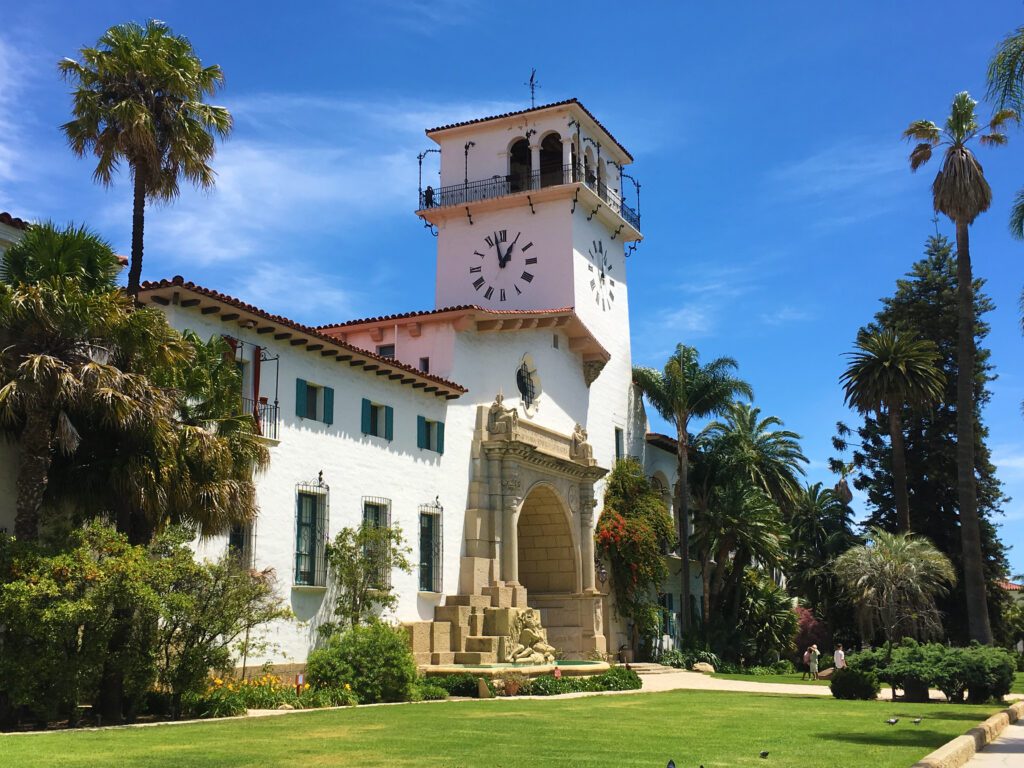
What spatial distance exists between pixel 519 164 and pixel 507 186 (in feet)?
8.23

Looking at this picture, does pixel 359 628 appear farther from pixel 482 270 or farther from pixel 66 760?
pixel 482 270

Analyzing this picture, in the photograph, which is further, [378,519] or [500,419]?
[500,419]

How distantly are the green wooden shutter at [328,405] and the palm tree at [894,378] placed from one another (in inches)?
1166

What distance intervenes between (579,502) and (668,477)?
11585 millimetres

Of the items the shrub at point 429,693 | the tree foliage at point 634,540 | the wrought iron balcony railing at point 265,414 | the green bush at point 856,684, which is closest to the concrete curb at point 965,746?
the green bush at point 856,684

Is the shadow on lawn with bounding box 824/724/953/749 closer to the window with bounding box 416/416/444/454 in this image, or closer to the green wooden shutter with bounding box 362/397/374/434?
the green wooden shutter with bounding box 362/397/374/434

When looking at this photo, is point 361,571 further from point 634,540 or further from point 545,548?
point 634,540

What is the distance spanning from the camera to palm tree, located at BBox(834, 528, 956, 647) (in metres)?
38.3

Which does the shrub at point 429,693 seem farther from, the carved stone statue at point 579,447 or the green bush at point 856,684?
the carved stone statue at point 579,447

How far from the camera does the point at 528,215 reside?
1684 inches

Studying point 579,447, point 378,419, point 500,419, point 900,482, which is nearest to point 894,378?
point 900,482

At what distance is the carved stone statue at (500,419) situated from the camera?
3388cm

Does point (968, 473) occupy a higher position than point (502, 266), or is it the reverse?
point (502, 266)

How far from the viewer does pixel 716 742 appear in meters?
15.0
